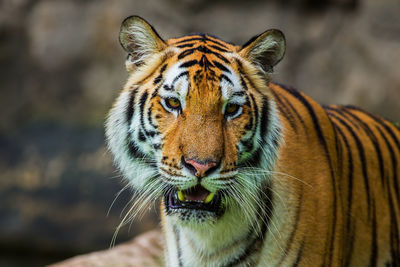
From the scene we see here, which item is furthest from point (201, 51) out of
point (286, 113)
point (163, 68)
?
point (286, 113)

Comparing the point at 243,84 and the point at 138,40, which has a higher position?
the point at 138,40

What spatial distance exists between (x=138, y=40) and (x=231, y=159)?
65cm

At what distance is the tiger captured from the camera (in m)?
2.01

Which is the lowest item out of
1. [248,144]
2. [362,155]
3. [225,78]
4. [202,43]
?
[362,155]

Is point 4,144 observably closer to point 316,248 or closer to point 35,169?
point 35,169

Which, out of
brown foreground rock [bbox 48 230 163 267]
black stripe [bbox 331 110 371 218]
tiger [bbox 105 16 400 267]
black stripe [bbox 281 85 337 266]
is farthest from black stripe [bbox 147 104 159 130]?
brown foreground rock [bbox 48 230 163 267]

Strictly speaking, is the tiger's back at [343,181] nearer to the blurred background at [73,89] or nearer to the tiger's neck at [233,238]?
the tiger's neck at [233,238]

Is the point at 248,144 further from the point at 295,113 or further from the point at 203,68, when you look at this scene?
the point at 295,113

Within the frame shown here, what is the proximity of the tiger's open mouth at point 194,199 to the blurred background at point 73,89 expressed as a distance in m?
3.95

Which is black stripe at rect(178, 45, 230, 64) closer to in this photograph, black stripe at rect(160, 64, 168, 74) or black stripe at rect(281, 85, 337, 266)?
black stripe at rect(160, 64, 168, 74)

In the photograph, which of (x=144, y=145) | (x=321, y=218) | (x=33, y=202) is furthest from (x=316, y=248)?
(x=33, y=202)

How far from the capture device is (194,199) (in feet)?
6.58

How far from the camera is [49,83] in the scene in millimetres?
6078

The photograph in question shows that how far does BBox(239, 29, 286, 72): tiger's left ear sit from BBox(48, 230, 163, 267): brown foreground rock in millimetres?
1805
